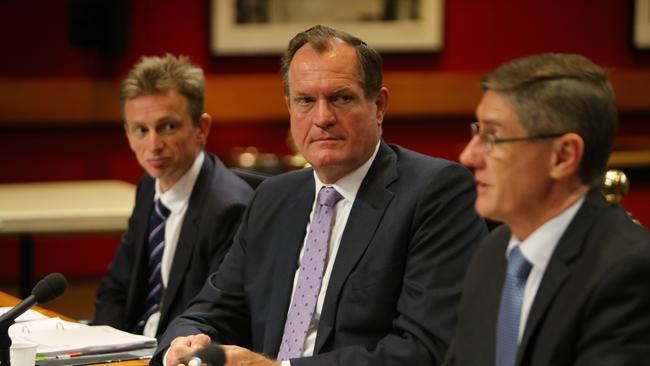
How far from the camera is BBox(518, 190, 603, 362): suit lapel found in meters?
1.97

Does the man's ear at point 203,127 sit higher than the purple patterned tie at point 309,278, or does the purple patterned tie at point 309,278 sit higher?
the man's ear at point 203,127

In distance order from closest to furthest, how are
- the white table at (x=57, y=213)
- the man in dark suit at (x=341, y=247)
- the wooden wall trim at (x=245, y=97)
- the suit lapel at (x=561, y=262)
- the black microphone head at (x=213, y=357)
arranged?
the suit lapel at (x=561, y=262)
the black microphone head at (x=213, y=357)
the man in dark suit at (x=341, y=247)
the white table at (x=57, y=213)
the wooden wall trim at (x=245, y=97)

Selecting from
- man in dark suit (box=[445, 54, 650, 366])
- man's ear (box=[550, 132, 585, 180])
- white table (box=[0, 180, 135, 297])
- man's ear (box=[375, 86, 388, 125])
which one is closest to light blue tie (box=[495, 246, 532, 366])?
man in dark suit (box=[445, 54, 650, 366])

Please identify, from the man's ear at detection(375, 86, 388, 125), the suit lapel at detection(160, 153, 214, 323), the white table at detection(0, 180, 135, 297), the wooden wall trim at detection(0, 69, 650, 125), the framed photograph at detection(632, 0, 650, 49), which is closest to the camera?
the man's ear at detection(375, 86, 388, 125)

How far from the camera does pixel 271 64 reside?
812 centimetres

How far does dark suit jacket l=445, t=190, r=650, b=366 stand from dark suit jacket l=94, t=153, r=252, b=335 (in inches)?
63.1

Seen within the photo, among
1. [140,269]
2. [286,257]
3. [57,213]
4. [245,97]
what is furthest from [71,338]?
[245,97]

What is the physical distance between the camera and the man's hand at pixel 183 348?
8.87 feet

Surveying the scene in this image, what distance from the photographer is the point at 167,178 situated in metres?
3.79

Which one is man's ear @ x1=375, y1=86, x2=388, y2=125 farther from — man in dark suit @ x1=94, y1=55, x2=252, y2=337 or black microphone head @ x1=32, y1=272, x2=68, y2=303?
black microphone head @ x1=32, y1=272, x2=68, y2=303

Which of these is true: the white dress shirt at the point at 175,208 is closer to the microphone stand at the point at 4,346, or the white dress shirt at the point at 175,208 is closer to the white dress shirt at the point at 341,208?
the white dress shirt at the point at 341,208

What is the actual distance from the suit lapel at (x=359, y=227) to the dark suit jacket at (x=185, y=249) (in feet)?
2.63

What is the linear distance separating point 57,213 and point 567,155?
3597 millimetres

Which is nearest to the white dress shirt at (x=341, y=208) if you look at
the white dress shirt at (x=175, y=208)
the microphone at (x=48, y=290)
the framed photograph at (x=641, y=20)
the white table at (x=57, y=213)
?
the microphone at (x=48, y=290)
